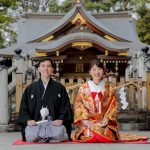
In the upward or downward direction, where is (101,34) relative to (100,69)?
upward

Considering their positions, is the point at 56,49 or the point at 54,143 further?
the point at 56,49

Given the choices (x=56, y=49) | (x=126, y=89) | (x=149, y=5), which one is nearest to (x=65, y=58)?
(x=56, y=49)

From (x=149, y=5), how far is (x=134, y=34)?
956 cm

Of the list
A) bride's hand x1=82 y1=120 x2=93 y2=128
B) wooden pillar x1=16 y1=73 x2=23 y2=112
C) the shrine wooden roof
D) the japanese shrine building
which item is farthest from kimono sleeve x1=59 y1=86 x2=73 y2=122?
the shrine wooden roof

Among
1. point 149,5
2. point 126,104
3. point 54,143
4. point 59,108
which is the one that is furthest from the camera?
point 149,5

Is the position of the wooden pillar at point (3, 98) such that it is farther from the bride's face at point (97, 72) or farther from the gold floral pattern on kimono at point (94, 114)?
the bride's face at point (97, 72)

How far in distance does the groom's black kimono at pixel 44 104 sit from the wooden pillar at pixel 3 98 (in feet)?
12.2

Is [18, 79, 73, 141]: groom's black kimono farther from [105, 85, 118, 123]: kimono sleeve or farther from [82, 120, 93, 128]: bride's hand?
[105, 85, 118, 123]: kimono sleeve

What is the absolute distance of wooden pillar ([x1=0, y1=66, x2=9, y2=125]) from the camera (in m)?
10.3

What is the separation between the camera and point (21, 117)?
21.5 ft

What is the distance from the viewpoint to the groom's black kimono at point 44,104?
21.5ft

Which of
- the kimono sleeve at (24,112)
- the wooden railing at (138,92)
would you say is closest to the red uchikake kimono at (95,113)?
the kimono sleeve at (24,112)

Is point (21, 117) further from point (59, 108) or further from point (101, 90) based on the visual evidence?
point (101, 90)

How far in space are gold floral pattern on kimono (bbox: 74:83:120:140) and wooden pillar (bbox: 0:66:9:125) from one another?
3.89 meters
